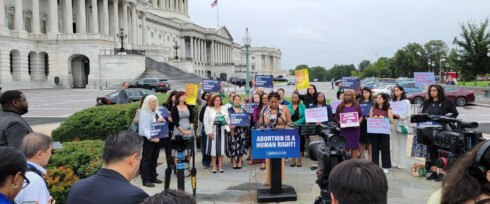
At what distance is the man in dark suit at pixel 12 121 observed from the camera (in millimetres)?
4980

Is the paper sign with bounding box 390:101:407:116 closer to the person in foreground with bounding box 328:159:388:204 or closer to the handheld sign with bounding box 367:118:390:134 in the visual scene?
the handheld sign with bounding box 367:118:390:134

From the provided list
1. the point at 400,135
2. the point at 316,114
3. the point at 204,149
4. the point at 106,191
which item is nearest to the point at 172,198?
the point at 106,191

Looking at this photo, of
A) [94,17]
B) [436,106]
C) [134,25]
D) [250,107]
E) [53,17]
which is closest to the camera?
[436,106]

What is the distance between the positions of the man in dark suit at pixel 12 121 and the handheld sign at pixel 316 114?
244 inches

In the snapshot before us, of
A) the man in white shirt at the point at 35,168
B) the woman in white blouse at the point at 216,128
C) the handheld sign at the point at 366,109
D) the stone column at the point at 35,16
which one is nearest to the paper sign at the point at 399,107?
the handheld sign at the point at 366,109

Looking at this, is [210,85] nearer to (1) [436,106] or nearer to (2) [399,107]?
(2) [399,107]

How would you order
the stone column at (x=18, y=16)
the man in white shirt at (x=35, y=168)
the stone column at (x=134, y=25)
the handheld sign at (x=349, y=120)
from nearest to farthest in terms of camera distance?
the man in white shirt at (x=35, y=168) → the handheld sign at (x=349, y=120) → the stone column at (x=18, y=16) → the stone column at (x=134, y=25)

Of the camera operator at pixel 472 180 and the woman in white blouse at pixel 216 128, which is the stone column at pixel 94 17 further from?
the camera operator at pixel 472 180

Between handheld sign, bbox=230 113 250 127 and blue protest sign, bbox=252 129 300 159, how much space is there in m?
2.65

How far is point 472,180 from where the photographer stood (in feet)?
7.79

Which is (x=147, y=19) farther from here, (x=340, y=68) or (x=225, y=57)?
(x=340, y=68)

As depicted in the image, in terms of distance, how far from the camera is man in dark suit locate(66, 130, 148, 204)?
3023 mm

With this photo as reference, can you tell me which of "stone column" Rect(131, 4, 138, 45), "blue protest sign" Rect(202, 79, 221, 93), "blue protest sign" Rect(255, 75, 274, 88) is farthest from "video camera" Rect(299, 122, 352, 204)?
"stone column" Rect(131, 4, 138, 45)

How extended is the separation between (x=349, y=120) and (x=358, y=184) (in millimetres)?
7053
